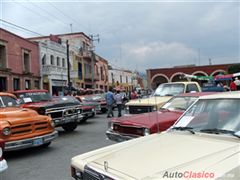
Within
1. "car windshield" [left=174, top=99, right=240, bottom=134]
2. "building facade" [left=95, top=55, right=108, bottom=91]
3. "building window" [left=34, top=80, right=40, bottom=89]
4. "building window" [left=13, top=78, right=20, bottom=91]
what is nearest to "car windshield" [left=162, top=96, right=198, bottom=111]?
"car windshield" [left=174, top=99, right=240, bottom=134]

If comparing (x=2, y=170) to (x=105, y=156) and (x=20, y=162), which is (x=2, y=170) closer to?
(x=105, y=156)

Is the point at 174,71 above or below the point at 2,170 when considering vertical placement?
above

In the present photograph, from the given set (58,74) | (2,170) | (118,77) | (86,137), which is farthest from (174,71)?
(2,170)

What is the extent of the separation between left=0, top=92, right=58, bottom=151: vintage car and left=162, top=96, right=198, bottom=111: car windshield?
3.34m

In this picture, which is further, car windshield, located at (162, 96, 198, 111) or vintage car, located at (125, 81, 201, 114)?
vintage car, located at (125, 81, 201, 114)

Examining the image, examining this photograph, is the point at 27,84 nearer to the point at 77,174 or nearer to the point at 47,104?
the point at 47,104

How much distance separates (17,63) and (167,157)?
29.2 metres

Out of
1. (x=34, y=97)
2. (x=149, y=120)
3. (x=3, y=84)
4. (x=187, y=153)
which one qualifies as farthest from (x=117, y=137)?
(x=3, y=84)

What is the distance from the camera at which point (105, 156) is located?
3.40 metres

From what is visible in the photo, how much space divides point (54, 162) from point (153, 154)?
474 cm

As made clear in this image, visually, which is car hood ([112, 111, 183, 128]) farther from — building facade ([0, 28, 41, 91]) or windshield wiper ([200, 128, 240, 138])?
building facade ([0, 28, 41, 91])

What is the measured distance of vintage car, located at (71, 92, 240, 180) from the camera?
263 cm

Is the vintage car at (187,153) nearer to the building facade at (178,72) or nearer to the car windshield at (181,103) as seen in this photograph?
the car windshield at (181,103)

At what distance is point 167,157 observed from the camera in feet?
9.85
